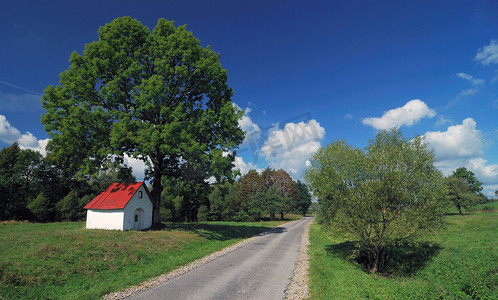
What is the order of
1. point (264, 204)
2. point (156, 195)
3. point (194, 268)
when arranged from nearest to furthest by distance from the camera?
point (194, 268)
point (156, 195)
point (264, 204)

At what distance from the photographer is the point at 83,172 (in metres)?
21.1

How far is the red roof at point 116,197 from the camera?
2395 centimetres

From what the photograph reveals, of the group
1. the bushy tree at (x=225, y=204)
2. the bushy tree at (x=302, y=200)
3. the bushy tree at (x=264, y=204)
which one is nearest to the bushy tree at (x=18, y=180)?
the bushy tree at (x=225, y=204)

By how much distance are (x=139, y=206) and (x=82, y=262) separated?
514 inches

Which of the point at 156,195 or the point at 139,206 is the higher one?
the point at 156,195

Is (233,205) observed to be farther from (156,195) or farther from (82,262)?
(82,262)

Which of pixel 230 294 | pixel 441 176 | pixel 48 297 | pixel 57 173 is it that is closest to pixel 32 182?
pixel 57 173

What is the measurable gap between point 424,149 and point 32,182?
63706mm

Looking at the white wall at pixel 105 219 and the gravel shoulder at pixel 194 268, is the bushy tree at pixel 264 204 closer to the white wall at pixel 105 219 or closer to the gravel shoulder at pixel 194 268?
the white wall at pixel 105 219

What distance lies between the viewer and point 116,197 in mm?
25031

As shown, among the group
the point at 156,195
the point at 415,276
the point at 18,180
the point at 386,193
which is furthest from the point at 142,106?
the point at 18,180

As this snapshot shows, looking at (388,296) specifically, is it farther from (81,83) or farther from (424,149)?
(81,83)

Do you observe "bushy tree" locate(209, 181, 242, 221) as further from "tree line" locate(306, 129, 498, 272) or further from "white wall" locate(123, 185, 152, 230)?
"tree line" locate(306, 129, 498, 272)

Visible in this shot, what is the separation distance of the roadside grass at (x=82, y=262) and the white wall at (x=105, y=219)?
14.3 feet
